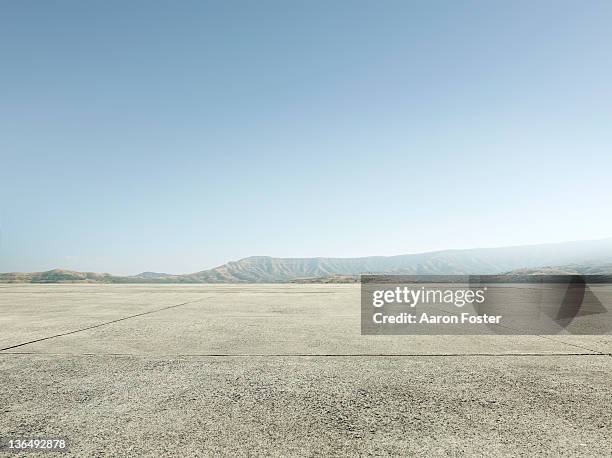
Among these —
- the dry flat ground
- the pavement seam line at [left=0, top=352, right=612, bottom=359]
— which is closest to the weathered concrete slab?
the dry flat ground

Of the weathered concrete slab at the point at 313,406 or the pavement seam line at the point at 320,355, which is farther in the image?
the pavement seam line at the point at 320,355

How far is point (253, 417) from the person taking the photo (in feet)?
10.3

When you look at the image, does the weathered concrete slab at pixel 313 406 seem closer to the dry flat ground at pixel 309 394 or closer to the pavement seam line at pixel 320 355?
the dry flat ground at pixel 309 394

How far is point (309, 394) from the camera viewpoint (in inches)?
146

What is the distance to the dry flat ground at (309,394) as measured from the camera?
2697mm

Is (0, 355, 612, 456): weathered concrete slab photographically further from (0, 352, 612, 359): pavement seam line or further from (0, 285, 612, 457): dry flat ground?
(0, 352, 612, 359): pavement seam line

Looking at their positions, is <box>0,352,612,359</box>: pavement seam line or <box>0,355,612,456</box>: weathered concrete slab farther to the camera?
<box>0,352,612,359</box>: pavement seam line

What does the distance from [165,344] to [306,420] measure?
156 inches

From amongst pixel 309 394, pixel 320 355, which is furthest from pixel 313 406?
pixel 320 355

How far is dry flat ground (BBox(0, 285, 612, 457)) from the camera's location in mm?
2697

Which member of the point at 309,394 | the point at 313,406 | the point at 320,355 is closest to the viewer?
the point at 313,406

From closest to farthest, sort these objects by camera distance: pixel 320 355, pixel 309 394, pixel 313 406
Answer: pixel 313 406 < pixel 309 394 < pixel 320 355

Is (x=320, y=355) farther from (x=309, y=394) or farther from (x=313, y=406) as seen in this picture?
(x=313, y=406)

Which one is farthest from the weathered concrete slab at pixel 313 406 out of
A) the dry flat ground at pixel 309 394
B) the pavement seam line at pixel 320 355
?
the pavement seam line at pixel 320 355
